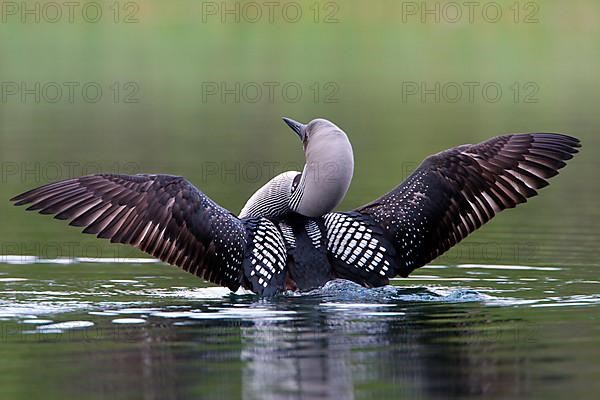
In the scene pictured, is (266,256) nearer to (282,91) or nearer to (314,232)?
(314,232)

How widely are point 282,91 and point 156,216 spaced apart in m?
18.2

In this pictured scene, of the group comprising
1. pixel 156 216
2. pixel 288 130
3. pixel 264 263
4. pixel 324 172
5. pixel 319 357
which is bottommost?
pixel 319 357

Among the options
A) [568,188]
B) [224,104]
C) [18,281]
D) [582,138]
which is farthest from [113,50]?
[18,281]

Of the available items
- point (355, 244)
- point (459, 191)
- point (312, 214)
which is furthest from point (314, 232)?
point (459, 191)

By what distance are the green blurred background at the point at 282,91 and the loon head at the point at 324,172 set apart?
1957 millimetres

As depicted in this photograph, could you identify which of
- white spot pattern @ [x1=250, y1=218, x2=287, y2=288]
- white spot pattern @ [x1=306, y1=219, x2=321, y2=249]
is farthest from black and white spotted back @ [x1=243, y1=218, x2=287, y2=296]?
white spot pattern @ [x1=306, y1=219, x2=321, y2=249]

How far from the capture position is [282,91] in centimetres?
2750

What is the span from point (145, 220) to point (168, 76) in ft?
68.7

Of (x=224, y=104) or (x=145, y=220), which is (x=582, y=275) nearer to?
(x=145, y=220)

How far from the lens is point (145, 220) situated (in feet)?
30.9

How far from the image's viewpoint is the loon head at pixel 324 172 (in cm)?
962

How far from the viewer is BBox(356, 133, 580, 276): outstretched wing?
10.1 m

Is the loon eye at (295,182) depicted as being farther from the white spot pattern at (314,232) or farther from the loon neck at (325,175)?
the white spot pattern at (314,232)

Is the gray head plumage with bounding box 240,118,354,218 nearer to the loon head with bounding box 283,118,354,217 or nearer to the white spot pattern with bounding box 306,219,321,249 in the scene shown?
the loon head with bounding box 283,118,354,217
